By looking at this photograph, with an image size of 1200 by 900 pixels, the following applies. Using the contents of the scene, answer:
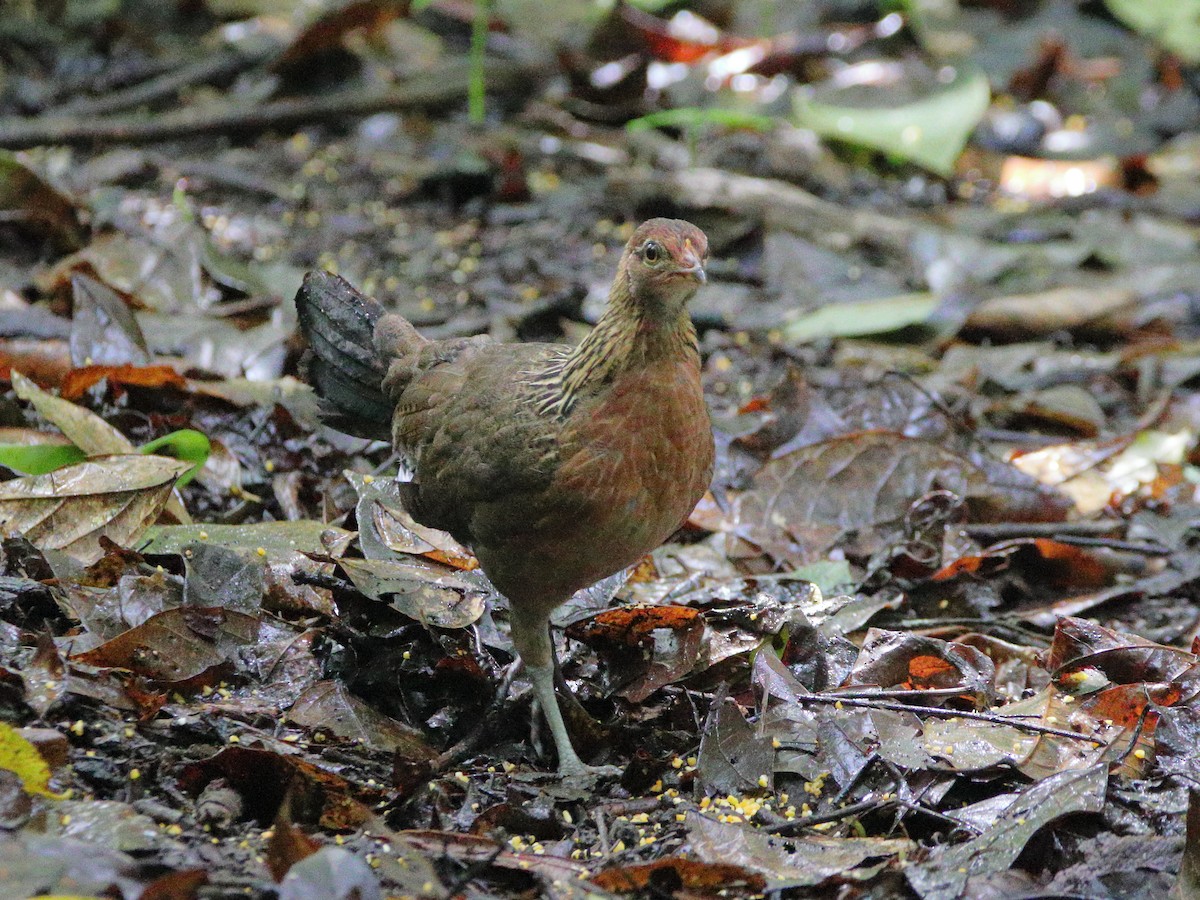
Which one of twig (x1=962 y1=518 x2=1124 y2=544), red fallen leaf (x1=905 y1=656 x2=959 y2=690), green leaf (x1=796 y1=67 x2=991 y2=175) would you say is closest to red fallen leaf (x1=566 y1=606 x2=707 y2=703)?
red fallen leaf (x1=905 y1=656 x2=959 y2=690)

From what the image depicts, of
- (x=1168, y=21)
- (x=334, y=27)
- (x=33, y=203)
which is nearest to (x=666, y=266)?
(x=33, y=203)

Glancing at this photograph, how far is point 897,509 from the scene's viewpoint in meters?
5.47

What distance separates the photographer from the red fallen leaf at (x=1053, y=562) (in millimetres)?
5266

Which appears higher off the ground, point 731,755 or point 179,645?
point 179,645

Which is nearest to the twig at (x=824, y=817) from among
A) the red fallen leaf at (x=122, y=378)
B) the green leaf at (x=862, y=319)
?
the red fallen leaf at (x=122, y=378)

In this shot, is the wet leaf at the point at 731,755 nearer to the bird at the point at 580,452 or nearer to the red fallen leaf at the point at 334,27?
the bird at the point at 580,452

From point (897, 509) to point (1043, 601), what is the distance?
672mm

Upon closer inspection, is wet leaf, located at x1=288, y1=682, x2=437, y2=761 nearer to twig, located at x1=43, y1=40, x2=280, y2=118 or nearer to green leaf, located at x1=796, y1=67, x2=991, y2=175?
green leaf, located at x1=796, y1=67, x2=991, y2=175

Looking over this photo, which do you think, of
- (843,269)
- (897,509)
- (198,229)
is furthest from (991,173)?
(198,229)

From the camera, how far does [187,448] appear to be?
15.5ft

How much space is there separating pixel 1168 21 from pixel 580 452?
9.44 metres

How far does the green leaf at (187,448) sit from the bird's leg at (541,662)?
136 cm

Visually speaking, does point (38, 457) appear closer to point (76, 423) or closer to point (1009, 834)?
point (76, 423)

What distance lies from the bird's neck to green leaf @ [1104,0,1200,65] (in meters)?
8.81
